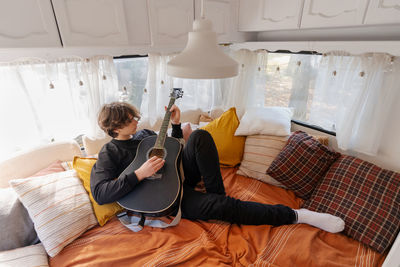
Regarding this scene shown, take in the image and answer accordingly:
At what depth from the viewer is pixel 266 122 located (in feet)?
5.92

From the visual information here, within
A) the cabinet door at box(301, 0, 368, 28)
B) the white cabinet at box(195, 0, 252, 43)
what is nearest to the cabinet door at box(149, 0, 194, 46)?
the white cabinet at box(195, 0, 252, 43)

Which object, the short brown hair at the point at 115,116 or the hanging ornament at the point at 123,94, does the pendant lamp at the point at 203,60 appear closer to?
the short brown hair at the point at 115,116

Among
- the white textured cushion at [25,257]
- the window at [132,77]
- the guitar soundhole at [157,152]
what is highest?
the window at [132,77]

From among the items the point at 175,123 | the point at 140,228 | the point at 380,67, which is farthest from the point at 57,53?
the point at 380,67

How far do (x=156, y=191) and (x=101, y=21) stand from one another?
3.53ft

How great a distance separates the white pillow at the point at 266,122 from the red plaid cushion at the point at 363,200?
49 centimetres

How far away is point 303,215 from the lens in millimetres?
1265

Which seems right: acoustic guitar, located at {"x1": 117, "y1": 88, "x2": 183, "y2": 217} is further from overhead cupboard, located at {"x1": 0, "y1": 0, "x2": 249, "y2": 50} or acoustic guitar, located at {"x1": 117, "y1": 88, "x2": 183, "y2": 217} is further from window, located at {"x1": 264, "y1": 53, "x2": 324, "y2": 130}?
window, located at {"x1": 264, "y1": 53, "x2": 324, "y2": 130}

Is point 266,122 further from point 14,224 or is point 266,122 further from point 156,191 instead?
point 14,224

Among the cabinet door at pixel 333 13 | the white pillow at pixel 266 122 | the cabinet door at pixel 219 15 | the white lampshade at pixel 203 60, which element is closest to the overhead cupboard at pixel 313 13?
the cabinet door at pixel 333 13

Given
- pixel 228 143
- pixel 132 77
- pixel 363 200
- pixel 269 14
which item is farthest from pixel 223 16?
pixel 363 200

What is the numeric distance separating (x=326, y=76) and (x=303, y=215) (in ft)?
3.61

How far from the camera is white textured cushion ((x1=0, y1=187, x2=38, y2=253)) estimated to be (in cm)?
104

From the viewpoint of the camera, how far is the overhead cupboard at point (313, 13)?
1070 mm
